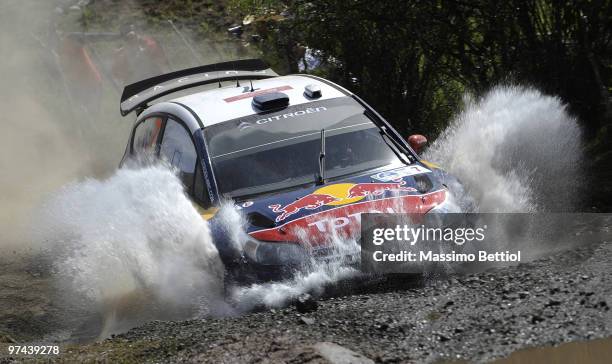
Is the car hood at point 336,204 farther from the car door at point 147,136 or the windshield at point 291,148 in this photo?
the car door at point 147,136

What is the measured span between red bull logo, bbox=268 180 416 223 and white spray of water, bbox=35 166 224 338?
0.61 meters

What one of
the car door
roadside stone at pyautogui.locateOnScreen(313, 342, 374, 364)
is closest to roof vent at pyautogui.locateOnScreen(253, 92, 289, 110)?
the car door

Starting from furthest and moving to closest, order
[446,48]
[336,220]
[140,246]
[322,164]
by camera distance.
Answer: [446,48], [322,164], [140,246], [336,220]

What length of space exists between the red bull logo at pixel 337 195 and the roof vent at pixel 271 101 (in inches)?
49.0

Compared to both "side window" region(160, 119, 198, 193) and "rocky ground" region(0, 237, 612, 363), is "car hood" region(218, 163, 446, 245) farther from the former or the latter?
"side window" region(160, 119, 198, 193)

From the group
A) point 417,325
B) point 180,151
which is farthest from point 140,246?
point 417,325

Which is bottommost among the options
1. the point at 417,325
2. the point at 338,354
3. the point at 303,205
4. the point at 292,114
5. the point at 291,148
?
the point at 417,325

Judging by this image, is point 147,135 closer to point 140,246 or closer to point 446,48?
point 140,246

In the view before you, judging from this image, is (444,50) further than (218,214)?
Yes

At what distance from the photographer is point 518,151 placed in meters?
9.44

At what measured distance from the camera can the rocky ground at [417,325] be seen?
18.2ft

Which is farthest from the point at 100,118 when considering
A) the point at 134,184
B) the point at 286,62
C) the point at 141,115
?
the point at 134,184

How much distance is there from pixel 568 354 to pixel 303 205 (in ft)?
8.74

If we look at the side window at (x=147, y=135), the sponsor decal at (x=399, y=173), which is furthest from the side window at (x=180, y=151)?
the sponsor decal at (x=399, y=173)
